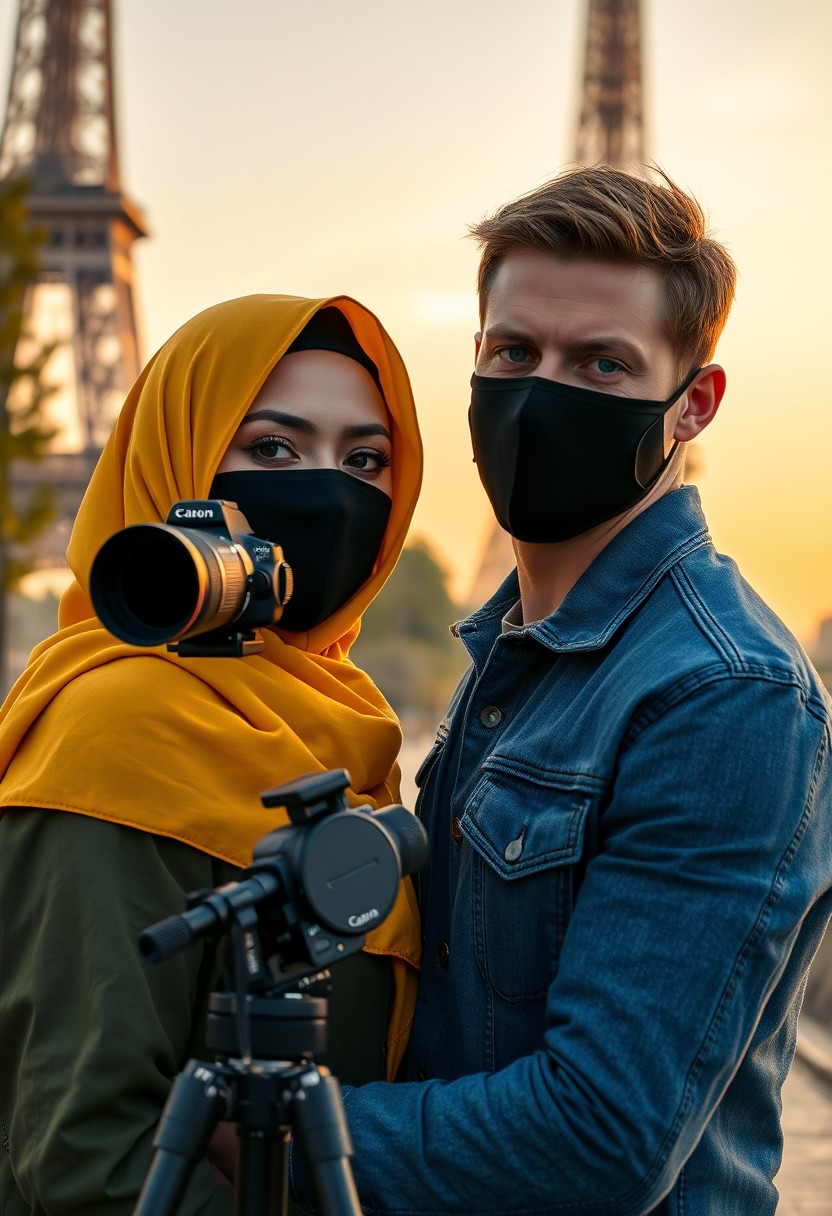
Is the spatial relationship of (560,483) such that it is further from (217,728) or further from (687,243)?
(217,728)

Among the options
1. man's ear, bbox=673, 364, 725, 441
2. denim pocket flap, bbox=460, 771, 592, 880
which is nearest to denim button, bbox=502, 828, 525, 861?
denim pocket flap, bbox=460, 771, 592, 880

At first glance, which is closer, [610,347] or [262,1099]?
[262,1099]

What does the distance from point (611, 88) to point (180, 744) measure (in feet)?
171

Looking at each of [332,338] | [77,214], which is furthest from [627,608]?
[77,214]

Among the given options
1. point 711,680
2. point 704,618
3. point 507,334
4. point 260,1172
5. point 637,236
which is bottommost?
point 260,1172

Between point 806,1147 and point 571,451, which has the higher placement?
point 571,451

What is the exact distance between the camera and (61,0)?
48.3m

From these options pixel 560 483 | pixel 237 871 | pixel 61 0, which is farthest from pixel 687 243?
pixel 61 0

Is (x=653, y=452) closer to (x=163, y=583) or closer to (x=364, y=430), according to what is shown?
(x=364, y=430)

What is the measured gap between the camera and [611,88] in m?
50.4

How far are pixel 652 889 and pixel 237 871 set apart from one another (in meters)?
0.82

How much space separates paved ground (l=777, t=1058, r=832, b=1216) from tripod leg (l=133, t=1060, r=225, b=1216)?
4395mm

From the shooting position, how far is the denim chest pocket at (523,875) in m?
2.39

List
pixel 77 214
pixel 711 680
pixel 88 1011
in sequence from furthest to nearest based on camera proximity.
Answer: pixel 77 214
pixel 88 1011
pixel 711 680
